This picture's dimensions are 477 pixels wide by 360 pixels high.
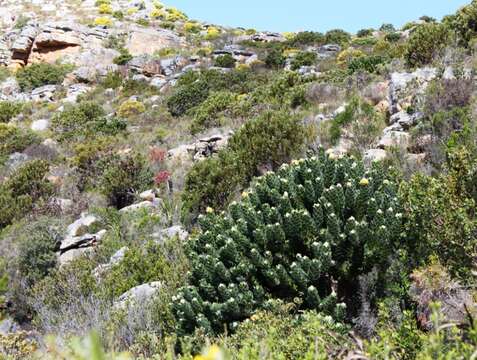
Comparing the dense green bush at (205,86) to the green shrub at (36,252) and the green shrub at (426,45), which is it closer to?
the green shrub at (426,45)

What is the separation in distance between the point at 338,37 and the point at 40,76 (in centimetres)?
1740

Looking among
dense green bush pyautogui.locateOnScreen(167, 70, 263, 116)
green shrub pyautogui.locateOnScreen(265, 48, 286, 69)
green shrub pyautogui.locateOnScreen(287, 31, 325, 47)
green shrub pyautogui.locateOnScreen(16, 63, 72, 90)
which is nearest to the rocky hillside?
dense green bush pyautogui.locateOnScreen(167, 70, 263, 116)

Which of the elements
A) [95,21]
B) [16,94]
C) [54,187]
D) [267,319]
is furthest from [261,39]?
[267,319]

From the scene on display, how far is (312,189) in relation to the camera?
20.0 feet

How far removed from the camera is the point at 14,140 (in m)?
19.1

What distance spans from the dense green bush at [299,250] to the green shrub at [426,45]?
8.25 m

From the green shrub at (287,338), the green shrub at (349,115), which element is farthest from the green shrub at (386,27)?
the green shrub at (287,338)

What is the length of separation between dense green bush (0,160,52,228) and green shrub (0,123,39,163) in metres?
3.95

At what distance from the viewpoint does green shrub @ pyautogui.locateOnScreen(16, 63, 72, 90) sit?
2908 centimetres

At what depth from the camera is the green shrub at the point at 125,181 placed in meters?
12.5

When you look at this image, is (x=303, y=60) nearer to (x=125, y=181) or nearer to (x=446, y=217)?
(x=125, y=181)

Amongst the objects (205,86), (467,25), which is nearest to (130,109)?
(205,86)

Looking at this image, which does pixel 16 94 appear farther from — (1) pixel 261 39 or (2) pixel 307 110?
(2) pixel 307 110

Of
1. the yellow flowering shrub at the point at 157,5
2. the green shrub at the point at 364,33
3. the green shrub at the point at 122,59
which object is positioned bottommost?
the green shrub at the point at 122,59
